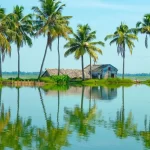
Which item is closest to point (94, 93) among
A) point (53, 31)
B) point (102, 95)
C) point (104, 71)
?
point (102, 95)

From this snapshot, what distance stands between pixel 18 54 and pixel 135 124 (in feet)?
142

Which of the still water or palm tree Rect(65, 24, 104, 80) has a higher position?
palm tree Rect(65, 24, 104, 80)

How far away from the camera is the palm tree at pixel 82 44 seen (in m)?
59.2

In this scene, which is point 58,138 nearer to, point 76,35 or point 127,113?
point 127,113

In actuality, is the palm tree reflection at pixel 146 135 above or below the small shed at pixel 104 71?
below

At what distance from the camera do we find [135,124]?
53.9 feet

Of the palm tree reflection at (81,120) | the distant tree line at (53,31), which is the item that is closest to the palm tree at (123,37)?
the distant tree line at (53,31)

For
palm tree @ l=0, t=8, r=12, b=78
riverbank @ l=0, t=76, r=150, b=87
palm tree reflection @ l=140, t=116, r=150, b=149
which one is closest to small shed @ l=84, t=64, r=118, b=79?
riverbank @ l=0, t=76, r=150, b=87

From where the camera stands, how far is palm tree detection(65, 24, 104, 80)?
59.2 m

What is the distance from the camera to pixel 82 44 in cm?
5925

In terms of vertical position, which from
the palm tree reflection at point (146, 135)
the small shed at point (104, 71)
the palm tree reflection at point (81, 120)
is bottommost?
the palm tree reflection at point (81, 120)

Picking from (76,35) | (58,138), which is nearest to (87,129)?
(58,138)

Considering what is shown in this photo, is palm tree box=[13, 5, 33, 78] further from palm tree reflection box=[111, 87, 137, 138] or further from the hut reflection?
palm tree reflection box=[111, 87, 137, 138]

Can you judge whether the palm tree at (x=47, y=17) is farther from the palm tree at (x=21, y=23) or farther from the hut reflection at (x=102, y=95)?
the hut reflection at (x=102, y=95)
